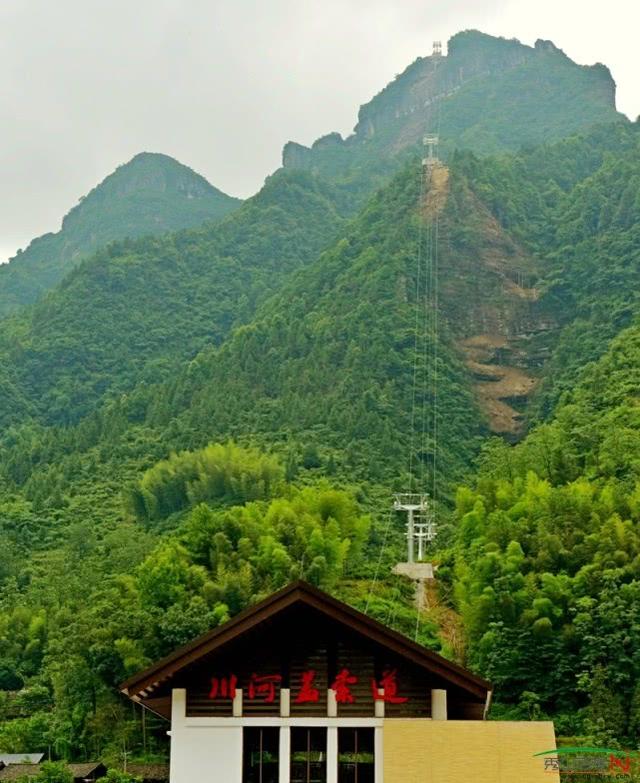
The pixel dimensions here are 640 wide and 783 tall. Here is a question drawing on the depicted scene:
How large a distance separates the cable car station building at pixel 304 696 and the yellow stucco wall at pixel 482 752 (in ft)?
0.70

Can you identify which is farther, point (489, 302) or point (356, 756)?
point (489, 302)

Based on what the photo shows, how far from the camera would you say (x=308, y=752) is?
1188 cm

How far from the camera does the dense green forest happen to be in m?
30.9

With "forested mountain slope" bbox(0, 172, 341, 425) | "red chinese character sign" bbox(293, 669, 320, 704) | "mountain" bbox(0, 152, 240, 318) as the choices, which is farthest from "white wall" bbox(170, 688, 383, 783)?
"mountain" bbox(0, 152, 240, 318)

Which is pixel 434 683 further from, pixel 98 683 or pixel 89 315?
pixel 89 315

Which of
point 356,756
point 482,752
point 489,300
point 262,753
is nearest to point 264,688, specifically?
point 262,753

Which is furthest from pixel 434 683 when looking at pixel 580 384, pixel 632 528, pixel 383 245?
pixel 383 245

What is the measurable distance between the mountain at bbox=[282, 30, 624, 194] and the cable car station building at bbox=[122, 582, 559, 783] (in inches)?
4375

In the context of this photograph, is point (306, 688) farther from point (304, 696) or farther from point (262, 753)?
point (262, 753)

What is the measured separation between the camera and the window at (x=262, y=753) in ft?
38.8

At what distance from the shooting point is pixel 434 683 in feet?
38.9

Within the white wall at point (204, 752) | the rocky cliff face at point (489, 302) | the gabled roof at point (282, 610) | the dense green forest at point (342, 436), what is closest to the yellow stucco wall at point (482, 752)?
the gabled roof at point (282, 610)

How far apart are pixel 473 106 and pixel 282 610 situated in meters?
138

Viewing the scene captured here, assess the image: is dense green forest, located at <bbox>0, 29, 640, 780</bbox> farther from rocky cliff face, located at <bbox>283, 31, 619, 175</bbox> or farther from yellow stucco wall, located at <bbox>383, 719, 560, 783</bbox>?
rocky cliff face, located at <bbox>283, 31, 619, 175</bbox>
